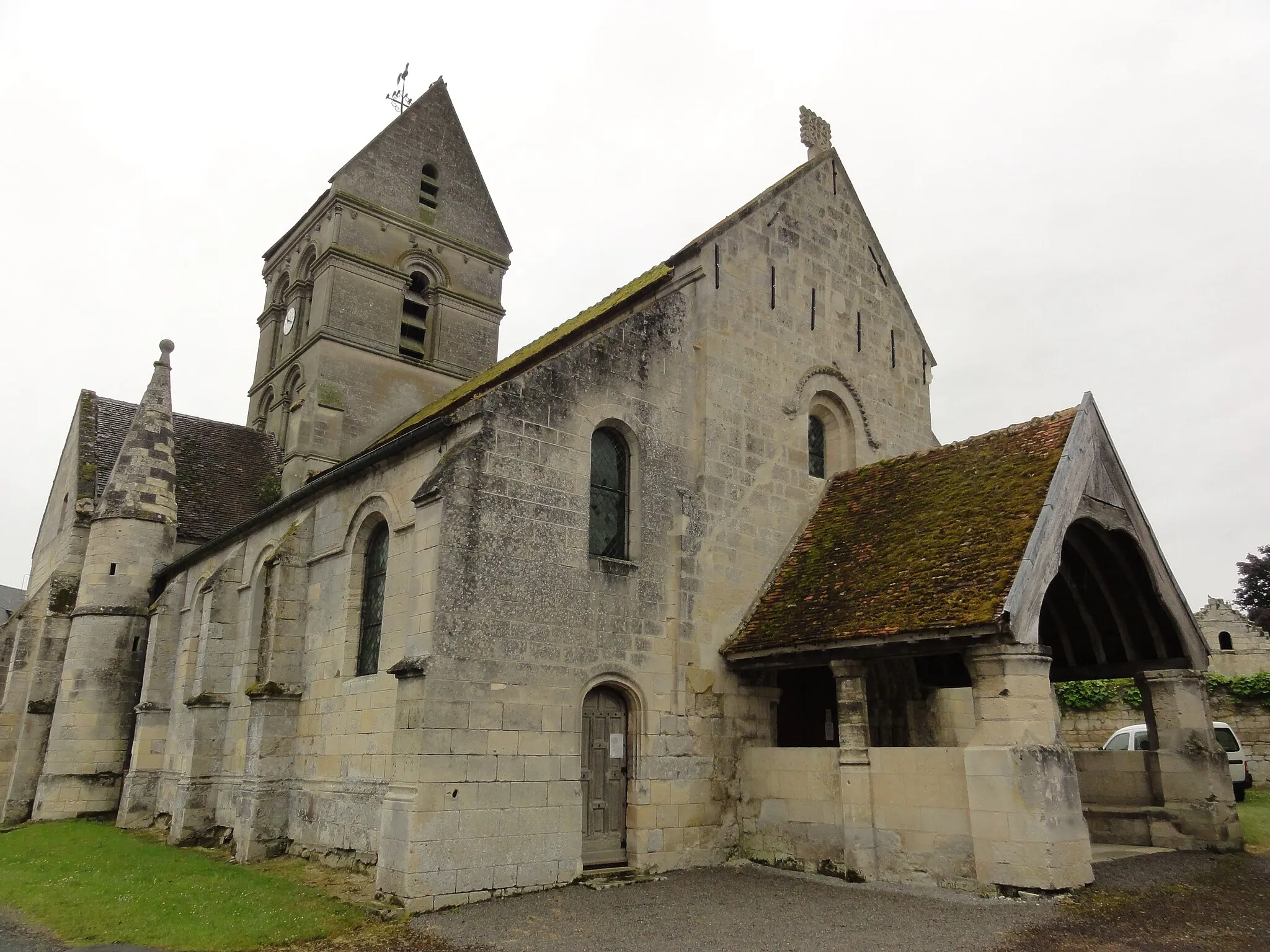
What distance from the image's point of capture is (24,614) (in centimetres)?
2112

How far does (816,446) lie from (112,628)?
1533 cm

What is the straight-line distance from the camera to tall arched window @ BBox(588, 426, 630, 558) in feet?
39.8

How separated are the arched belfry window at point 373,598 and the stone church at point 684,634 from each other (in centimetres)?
7

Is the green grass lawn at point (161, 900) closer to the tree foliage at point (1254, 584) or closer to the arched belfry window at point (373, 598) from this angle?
the arched belfry window at point (373, 598)

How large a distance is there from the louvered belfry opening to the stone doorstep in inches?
286

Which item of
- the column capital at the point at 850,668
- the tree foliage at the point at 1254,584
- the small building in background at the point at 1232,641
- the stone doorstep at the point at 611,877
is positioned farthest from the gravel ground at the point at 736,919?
the tree foliage at the point at 1254,584

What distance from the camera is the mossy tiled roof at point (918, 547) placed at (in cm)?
1034

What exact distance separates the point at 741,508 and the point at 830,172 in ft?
23.5

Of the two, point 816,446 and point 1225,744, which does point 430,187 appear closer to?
point 816,446

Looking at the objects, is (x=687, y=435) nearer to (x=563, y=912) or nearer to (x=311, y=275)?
(x=563, y=912)

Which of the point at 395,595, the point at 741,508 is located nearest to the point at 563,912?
the point at 395,595

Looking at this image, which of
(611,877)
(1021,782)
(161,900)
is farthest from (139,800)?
(1021,782)

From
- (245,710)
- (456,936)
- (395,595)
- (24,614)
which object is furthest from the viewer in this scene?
(24,614)

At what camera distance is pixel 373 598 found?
12.7 m
